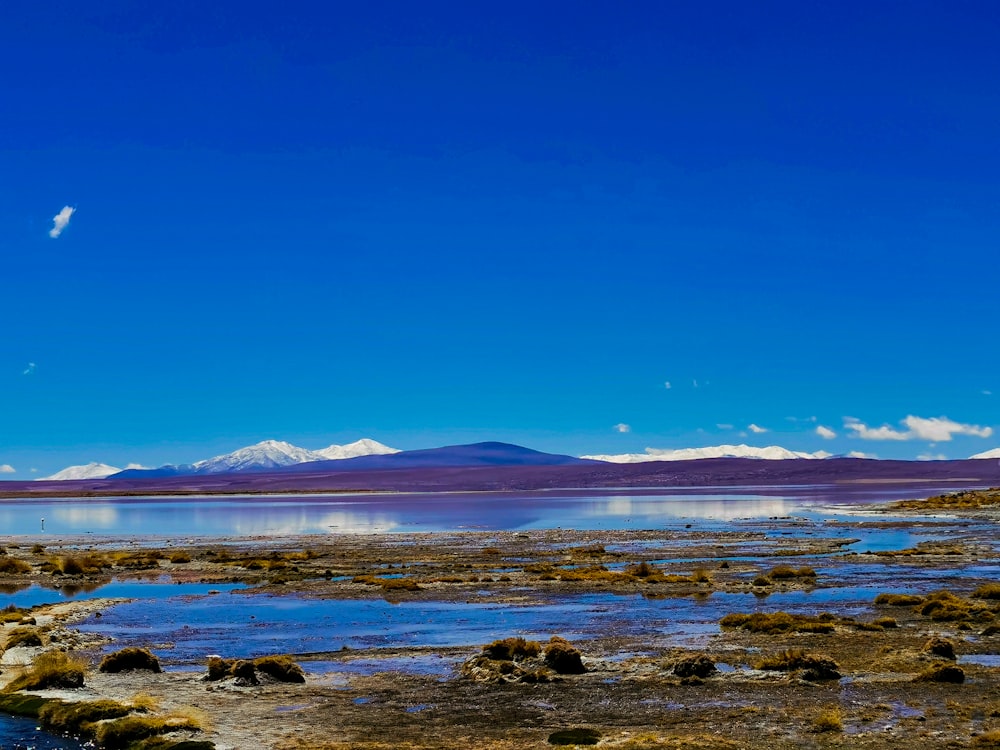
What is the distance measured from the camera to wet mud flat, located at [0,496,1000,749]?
18891 mm

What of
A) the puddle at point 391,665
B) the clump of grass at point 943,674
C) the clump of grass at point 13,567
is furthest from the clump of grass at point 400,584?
the clump of grass at point 943,674

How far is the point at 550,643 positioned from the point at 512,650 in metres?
1.01

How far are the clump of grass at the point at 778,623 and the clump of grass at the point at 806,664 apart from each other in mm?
5354

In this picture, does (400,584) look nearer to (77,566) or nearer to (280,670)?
(280,670)

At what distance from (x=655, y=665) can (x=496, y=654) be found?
381 centimetres

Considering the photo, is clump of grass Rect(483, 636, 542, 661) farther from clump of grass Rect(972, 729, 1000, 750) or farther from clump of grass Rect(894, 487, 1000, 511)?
clump of grass Rect(894, 487, 1000, 511)

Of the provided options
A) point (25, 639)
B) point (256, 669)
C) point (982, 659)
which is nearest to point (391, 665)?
point (256, 669)

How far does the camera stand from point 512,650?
2464 cm

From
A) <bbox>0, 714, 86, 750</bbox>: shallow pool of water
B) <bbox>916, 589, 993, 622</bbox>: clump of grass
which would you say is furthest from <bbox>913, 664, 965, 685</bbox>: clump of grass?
<bbox>0, 714, 86, 750</bbox>: shallow pool of water

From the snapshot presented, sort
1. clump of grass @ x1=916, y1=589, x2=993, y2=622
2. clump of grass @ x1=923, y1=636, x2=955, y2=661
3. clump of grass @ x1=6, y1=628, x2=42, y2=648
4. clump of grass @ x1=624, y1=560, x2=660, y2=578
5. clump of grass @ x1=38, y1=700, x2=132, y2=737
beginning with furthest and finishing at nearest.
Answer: clump of grass @ x1=624, y1=560, x2=660, y2=578 → clump of grass @ x1=916, y1=589, x2=993, y2=622 → clump of grass @ x1=6, y1=628, x2=42, y2=648 → clump of grass @ x1=923, y1=636, x2=955, y2=661 → clump of grass @ x1=38, y1=700, x2=132, y2=737

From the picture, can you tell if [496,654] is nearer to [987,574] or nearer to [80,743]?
[80,743]

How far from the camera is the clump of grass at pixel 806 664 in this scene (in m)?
22.2

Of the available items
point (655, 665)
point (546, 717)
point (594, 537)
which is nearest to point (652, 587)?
point (655, 665)

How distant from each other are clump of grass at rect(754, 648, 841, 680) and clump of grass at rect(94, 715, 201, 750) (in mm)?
12593
